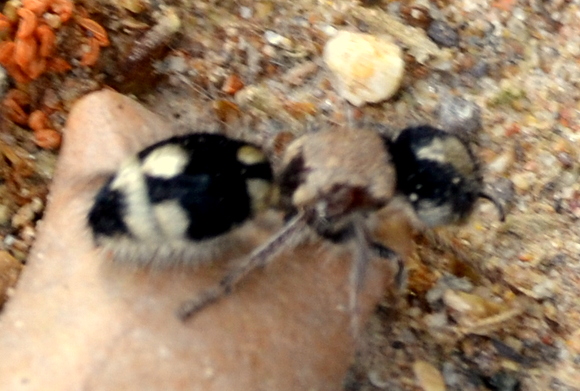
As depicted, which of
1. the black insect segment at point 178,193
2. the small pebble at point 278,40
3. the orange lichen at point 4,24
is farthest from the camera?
the small pebble at point 278,40

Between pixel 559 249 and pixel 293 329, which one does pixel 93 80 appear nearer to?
pixel 293 329

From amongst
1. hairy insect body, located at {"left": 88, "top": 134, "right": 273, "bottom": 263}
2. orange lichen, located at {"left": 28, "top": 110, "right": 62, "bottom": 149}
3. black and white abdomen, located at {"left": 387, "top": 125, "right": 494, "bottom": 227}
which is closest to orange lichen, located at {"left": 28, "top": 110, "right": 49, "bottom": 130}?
orange lichen, located at {"left": 28, "top": 110, "right": 62, "bottom": 149}

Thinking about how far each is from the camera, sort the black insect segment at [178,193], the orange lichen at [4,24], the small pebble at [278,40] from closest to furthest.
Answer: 1. the black insect segment at [178,193]
2. the orange lichen at [4,24]
3. the small pebble at [278,40]

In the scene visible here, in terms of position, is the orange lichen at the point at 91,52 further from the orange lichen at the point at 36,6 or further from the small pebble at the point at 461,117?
the small pebble at the point at 461,117

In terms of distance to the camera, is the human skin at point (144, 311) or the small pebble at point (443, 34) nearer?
the human skin at point (144, 311)

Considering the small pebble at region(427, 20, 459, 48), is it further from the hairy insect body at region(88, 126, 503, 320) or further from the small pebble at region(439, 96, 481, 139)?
the hairy insect body at region(88, 126, 503, 320)

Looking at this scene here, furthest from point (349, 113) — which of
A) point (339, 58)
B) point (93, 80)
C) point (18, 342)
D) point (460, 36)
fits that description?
point (18, 342)

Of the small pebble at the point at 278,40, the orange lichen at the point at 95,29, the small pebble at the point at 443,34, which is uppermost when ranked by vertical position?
the small pebble at the point at 443,34

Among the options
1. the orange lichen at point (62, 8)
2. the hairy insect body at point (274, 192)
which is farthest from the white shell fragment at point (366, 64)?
the orange lichen at point (62, 8)
